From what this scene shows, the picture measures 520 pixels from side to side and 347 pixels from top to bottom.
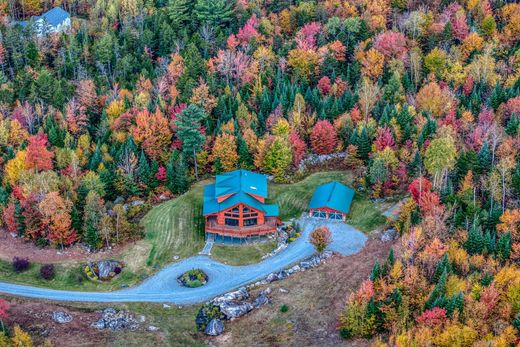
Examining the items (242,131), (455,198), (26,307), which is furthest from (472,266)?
(26,307)

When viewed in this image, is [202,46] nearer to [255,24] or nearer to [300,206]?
[255,24]

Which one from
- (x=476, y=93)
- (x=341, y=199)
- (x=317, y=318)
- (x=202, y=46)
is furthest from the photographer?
(x=202, y=46)

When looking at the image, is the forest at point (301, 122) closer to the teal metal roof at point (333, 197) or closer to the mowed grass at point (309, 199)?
the mowed grass at point (309, 199)

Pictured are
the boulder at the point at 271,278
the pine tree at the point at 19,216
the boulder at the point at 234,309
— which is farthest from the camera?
the pine tree at the point at 19,216

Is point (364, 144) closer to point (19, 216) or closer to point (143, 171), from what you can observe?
point (143, 171)

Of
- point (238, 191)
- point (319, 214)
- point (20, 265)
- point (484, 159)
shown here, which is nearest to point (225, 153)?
point (238, 191)

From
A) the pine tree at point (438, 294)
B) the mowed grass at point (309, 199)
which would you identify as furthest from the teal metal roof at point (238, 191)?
the pine tree at point (438, 294)
